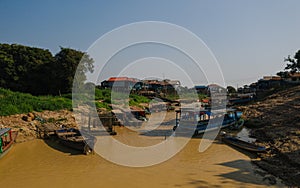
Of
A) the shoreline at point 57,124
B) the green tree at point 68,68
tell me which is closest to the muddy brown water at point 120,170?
the shoreline at point 57,124

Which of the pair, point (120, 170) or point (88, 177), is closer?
point (88, 177)

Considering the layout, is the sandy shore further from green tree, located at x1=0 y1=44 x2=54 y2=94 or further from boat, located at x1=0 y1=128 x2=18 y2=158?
green tree, located at x1=0 y1=44 x2=54 y2=94

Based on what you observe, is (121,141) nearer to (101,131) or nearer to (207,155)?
(101,131)

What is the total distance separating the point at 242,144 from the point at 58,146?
10404 millimetres

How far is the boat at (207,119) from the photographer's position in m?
16.0

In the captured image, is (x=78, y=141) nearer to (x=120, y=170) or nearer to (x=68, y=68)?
(x=120, y=170)

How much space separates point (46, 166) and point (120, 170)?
3.51m

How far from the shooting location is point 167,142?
1448cm

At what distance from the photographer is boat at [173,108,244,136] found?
631 inches

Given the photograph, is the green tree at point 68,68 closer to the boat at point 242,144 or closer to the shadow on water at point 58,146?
the shadow on water at point 58,146

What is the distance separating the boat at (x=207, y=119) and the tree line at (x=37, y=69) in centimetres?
1798

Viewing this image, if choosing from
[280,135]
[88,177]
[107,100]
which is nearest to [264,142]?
[280,135]

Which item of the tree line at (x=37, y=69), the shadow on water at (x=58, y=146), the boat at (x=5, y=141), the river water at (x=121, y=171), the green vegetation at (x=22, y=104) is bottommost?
the river water at (x=121, y=171)

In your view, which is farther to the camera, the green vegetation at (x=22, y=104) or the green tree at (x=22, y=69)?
the green tree at (x=22, y=69)
